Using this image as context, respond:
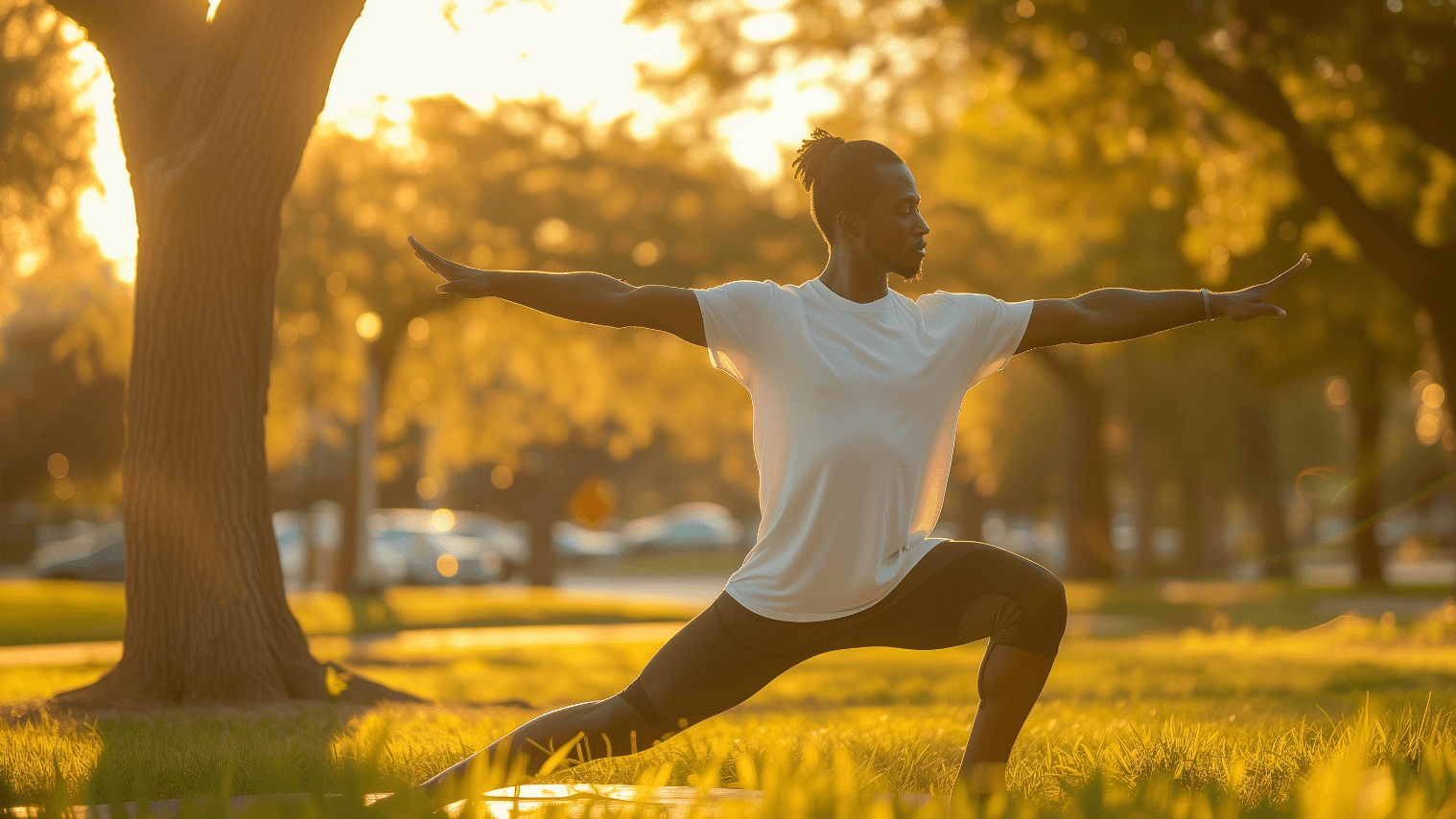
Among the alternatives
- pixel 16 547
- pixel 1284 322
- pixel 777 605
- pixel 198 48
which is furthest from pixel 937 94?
pixel 16 547

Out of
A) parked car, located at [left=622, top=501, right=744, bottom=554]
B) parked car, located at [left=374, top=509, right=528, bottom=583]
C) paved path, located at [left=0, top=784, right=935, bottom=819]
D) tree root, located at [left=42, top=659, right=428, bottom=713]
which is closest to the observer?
paved path, located at [left=0, top=784, right=935, bottom=819]

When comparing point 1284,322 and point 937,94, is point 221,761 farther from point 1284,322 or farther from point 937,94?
point 1284,322

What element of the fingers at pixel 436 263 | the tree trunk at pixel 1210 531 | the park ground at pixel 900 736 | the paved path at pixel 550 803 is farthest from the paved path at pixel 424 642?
the tree trunk at pixel 1210 531

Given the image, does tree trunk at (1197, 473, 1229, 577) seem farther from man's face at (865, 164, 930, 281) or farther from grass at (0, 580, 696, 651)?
man's face at (865, 164, 930, 281)

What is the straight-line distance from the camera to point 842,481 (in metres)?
3.73

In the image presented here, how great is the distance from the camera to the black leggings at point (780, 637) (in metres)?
3.85

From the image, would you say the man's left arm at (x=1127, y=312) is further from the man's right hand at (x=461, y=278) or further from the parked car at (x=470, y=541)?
the parked car at (x=470, y=541)

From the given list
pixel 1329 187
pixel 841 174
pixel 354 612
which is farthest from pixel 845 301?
pixel 354 612

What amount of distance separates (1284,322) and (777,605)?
64.7ft

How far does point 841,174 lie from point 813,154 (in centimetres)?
19

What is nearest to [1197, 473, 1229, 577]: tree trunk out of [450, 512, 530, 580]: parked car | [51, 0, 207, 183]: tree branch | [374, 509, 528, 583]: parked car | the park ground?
[450, 512, 530, 580]: parked car

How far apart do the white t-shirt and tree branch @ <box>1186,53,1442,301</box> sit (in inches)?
411

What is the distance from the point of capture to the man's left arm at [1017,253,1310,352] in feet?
13.6

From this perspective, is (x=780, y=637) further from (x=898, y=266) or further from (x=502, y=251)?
(x=502, y=251)
